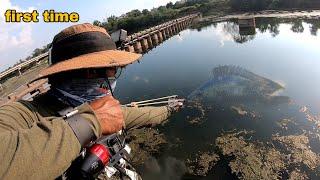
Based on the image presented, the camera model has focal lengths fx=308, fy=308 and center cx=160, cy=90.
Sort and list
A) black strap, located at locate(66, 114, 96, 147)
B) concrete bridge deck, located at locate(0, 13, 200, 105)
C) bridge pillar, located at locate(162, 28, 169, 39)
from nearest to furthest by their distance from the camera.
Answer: black strap, located at locate(66, 114, 96, 147), concrete bridge deck, located at locate(0, 13, 200, 105), bridge pillar, located at locate(162, 28, 169, 39)

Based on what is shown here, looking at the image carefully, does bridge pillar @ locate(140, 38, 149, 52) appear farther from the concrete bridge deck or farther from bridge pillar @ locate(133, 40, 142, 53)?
bridge pillar @ locate(133, 40, 142, 53)

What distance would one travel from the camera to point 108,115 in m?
2.16

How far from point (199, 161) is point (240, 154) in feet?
5.53

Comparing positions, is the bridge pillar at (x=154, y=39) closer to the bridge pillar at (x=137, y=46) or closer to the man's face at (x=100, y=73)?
the bridge pillar at (x=137, y=46)

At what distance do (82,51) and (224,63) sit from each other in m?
26.0

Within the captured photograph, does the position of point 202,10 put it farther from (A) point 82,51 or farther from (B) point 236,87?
(A) point 82,51

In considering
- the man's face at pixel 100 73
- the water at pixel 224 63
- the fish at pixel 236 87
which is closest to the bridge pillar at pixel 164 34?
the water at pixel 224 63

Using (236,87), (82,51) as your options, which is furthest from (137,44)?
(82,51)

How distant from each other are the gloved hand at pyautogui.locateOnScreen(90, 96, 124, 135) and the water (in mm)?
9871

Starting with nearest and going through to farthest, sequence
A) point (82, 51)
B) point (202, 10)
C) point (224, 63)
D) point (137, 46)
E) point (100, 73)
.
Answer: point (82, 51)
point (100, 73)
point (224, 63)
point (137, 46)
point (202, 10)

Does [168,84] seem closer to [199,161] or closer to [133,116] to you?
[199,161]

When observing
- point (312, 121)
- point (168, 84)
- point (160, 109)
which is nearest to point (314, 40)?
point (168, 84)

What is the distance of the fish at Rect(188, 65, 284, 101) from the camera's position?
719 inches

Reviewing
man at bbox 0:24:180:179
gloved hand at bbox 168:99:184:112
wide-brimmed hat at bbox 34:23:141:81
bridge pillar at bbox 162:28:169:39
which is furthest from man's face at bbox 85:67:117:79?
bridge pillar at bbox 162:28:169:39
